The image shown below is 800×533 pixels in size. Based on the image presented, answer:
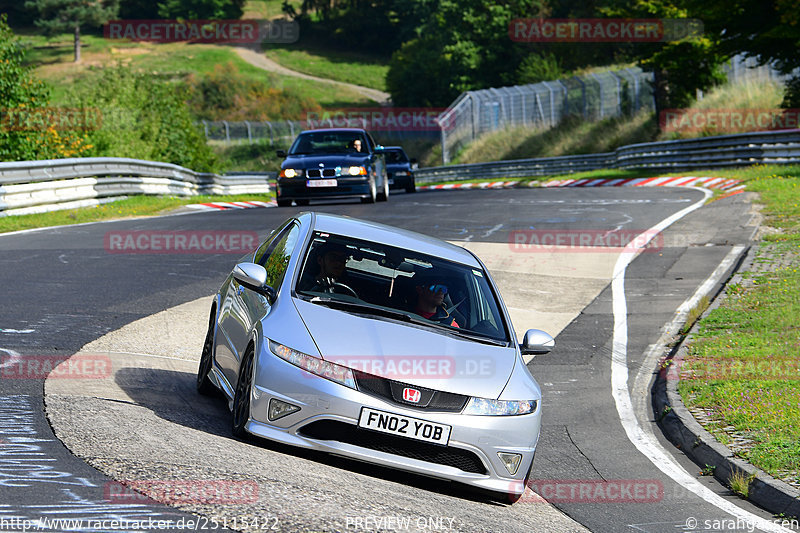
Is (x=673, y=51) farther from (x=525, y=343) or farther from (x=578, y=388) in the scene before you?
(x=525, y=343)

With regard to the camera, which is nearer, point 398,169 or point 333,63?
point 398,169

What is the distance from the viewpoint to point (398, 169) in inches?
1435

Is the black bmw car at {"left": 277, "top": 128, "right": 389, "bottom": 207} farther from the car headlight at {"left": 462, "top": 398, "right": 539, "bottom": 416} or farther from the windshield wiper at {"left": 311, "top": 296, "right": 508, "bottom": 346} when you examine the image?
the car headlight at {"left": 462, "top": 398, "right": 539, "bottom": 416}

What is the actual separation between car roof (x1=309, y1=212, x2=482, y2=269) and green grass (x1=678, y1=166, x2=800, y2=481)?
259 centimetres

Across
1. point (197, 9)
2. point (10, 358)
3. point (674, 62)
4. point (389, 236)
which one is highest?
point (197, 9)

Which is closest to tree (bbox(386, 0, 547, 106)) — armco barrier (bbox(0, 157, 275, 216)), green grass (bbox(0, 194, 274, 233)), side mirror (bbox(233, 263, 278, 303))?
armco barrier (bbox(0, 157, 275, 216))

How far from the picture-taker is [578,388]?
34.5 feet

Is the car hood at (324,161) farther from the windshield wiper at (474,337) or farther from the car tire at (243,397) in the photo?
the car tire at (243,397)

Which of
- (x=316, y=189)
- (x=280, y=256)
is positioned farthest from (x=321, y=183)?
(x=280, y=256)

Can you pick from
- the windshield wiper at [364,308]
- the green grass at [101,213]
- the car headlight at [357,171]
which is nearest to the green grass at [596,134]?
the car headlight at [357,171]

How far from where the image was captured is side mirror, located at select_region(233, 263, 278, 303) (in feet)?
23.3

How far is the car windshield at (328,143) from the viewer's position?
23516 mm

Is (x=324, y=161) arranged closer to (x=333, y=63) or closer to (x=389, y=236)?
(x=389, y=236)

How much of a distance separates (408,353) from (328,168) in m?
16.4
